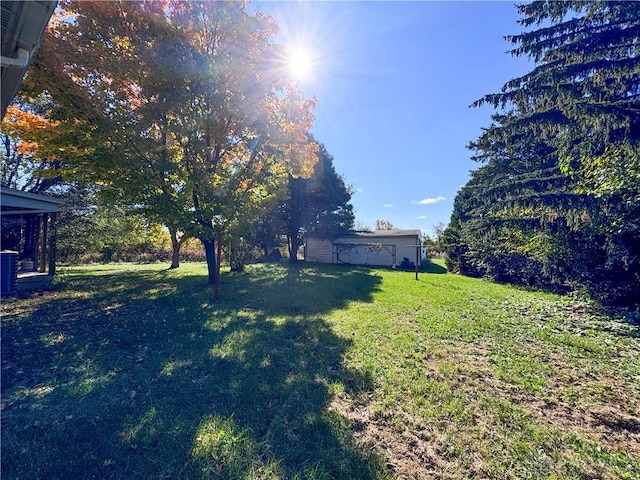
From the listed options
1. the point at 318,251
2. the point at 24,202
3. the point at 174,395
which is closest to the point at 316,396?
the point at 174,395

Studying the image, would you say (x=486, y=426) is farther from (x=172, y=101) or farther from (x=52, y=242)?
(x=52, y=242)

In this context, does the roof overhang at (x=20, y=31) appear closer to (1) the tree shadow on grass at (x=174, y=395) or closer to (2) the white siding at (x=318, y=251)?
(1) the tree shadow on grass at (x=174, y=395)

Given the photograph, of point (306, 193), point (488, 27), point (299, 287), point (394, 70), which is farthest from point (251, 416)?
point (306, 193)

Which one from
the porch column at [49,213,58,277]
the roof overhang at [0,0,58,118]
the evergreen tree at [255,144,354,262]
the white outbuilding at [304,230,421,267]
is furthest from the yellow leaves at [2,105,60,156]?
the white outbuilding at [304,230,421,267]

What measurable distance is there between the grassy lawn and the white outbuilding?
49.9ft

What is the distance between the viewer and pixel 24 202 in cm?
768

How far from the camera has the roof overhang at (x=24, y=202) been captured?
7.18 metres

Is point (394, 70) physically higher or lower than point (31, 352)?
higher

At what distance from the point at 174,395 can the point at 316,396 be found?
1.61m

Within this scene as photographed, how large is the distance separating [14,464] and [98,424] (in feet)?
1.78

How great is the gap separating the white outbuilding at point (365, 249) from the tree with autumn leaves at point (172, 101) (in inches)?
519

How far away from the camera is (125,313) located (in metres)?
6.18

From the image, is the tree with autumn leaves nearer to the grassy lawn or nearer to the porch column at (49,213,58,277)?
the porch column at (49,213,58,277)

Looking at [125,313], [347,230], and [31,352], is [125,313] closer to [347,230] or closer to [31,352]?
[31,352]
